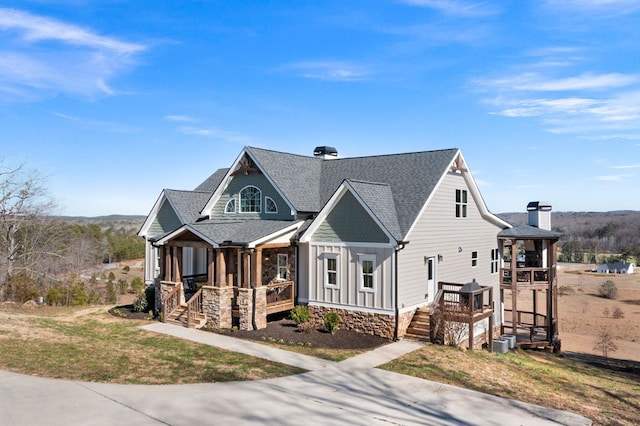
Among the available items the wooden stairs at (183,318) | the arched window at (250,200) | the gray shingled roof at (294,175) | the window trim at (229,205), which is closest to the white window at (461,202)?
the gray shingled roof at (294,175)

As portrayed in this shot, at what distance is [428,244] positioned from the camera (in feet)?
59.6

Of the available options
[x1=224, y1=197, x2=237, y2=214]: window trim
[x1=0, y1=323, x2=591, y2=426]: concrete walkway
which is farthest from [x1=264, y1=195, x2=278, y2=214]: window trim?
[x1=0, y1=323, x2=591, y2=426]: concrete walkway

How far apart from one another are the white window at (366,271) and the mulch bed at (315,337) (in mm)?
1727

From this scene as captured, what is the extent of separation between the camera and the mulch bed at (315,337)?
50.4 ft

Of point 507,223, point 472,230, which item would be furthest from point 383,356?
point 507,223

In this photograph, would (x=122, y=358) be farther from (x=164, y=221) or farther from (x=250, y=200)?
(x=164, y=221)

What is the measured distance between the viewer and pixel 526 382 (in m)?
12.8

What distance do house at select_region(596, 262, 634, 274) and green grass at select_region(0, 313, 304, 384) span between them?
→ 94.9 meters

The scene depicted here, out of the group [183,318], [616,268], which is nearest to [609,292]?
[616,268]

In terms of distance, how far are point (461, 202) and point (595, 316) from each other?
34.3 m

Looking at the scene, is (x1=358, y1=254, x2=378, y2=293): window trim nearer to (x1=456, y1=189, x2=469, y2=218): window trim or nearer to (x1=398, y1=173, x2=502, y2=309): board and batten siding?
(x1=398, y1=173, x2=502, y2=309): board and batten siding

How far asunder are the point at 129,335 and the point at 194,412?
27.5 feet

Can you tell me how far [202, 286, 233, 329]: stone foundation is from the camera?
56.8 feet

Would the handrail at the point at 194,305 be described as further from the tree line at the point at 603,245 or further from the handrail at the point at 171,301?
the tree line at the point at 603,245
